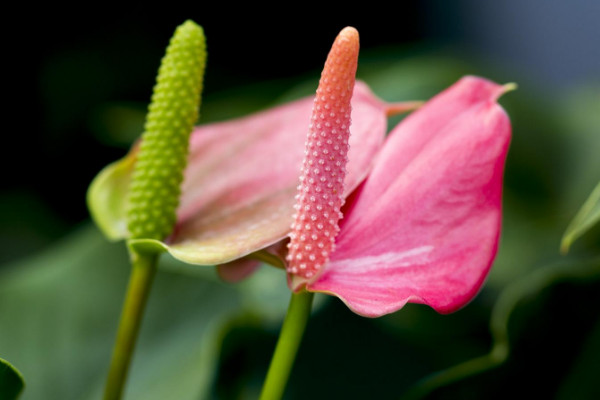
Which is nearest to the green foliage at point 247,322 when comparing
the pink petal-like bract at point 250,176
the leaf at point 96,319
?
the leaf at point 96,319

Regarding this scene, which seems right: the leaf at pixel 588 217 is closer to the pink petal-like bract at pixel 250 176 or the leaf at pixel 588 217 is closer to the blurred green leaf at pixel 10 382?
the pink petal-like bract at pixel 250 176

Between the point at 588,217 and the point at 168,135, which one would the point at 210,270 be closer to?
the point at 168,135

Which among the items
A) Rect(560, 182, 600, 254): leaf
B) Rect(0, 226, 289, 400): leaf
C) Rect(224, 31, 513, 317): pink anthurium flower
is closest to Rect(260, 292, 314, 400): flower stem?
Rect(224, 31, 513, 317): pink anthurium flower

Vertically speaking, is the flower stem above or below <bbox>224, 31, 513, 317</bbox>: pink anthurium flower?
below

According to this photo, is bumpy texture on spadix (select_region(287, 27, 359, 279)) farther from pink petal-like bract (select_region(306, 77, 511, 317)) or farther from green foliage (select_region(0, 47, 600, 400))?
green foliage (select_region(0, 47, 600, 400))

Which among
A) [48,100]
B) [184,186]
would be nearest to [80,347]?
[184,186]

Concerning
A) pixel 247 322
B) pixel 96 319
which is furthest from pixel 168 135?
pixel 96 319
